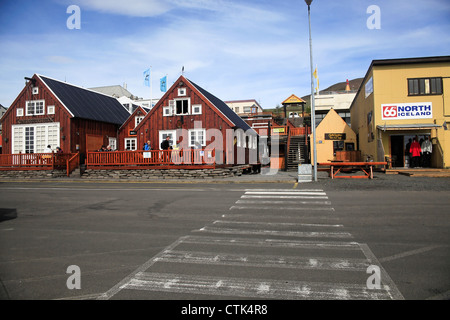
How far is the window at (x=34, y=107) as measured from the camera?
2755 cm

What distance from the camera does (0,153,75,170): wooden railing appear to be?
23750 mm

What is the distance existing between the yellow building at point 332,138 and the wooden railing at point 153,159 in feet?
56.0

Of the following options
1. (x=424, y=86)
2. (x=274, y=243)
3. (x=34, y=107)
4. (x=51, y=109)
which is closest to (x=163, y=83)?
(x=51, y=109)

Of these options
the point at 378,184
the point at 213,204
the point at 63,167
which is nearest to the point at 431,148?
the point at 378,184

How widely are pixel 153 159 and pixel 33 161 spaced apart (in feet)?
→ 33.2

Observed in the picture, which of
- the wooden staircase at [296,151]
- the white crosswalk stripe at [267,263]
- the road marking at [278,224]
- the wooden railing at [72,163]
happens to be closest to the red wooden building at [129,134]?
the wooden railing at [72,163]

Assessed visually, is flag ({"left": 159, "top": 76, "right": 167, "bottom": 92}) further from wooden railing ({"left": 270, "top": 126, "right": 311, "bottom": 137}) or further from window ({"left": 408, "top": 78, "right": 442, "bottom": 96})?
window ({"left": 408, "top": 78, "right": 442, "bottom": 96})

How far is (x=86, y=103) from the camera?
30.4 meters

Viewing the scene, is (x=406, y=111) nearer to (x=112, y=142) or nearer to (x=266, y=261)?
(x=266, y=261)

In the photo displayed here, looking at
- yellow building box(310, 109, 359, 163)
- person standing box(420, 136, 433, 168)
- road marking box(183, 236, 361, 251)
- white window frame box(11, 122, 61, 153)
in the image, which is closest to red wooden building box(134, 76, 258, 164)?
white window frame box(11, 122, 61, 153)

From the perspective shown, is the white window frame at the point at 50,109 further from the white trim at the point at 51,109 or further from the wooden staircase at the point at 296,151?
the wooden staircase at the point at 296,151

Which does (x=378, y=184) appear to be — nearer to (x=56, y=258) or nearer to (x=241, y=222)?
(x=241, y=222)

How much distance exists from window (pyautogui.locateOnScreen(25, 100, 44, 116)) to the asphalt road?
1991cm
